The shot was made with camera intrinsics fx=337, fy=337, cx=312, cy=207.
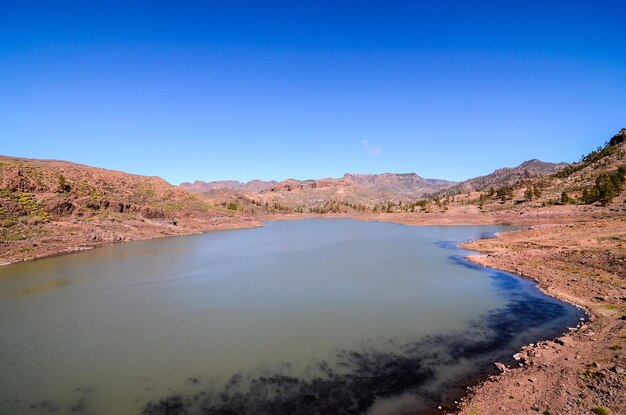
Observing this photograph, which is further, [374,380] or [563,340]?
[563,340]

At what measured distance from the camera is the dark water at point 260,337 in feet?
45.4

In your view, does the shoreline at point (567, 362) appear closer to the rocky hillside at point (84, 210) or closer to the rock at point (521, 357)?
the rock at point (521, 357)

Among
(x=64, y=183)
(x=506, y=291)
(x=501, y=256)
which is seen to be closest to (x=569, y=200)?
(x=501, y=256)

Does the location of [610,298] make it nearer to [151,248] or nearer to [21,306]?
[21,306]

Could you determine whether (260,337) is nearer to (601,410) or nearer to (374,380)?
(374,380)

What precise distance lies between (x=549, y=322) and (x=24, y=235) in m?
66.8

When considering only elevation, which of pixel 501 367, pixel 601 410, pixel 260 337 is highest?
pixel 601 410

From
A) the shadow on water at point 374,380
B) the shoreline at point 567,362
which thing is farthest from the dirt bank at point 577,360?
the shadow on water at point 374,380

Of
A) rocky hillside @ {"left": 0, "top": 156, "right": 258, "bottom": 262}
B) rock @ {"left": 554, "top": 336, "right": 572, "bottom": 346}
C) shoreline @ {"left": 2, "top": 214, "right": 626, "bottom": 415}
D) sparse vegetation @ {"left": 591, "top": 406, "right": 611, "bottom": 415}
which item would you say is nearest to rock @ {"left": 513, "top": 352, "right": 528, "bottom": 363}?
shoreline @ {"left": 2, "top": 214, "right": 626, "bottom": 415}

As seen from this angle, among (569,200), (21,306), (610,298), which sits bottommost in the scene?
(21,306)

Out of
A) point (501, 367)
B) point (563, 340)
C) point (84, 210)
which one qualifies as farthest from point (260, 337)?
point (84, 210)

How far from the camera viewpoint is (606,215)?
64750 millimetres

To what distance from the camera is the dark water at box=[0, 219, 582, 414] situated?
13852 mm

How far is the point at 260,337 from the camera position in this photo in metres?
19.6
